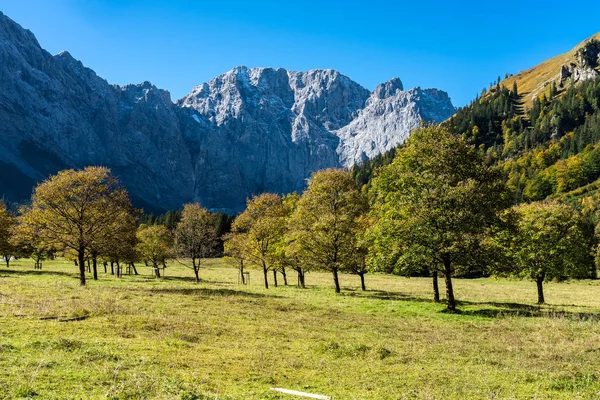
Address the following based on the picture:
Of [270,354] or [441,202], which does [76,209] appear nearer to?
[270,354]

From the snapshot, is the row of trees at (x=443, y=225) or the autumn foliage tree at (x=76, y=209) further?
the autumn foliage tree at (x=76, y=209)

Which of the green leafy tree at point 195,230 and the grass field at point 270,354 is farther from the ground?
the green leafy tree at point 195,230

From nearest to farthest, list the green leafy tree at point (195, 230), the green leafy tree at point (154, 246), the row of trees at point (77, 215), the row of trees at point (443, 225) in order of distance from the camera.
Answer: the row of trees at point (443, 225) → the row of trees at point (77, 215) → the green leafy tree at point (195, 230) → the green leafy tree at point (154, 246)

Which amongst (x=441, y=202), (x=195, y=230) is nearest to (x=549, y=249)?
(x=441, y=202)

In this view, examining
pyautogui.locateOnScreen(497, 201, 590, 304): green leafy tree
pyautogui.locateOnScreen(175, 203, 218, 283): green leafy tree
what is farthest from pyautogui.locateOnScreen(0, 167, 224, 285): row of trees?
pyautogui.locateOnScreen(497, 201, 590, 304): green leafy tree

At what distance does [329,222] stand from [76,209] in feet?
90.9

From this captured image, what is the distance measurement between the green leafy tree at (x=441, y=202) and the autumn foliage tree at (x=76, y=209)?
96.3ft

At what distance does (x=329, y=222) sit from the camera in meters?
44.4

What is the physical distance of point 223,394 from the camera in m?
10.3

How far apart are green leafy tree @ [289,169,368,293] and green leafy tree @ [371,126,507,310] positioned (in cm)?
1105

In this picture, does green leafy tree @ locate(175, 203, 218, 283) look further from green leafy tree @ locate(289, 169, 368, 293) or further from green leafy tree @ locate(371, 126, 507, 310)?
green leafy tree @ locate(371, 126, 507, 310)

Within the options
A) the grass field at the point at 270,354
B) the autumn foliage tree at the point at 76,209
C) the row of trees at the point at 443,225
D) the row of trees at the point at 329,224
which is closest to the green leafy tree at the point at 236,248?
the row of trees at the point at 329,224

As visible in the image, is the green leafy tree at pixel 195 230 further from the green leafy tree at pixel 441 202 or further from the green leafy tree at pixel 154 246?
the green leafy tree at pixel 441 202

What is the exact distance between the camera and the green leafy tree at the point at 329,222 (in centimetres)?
4491
